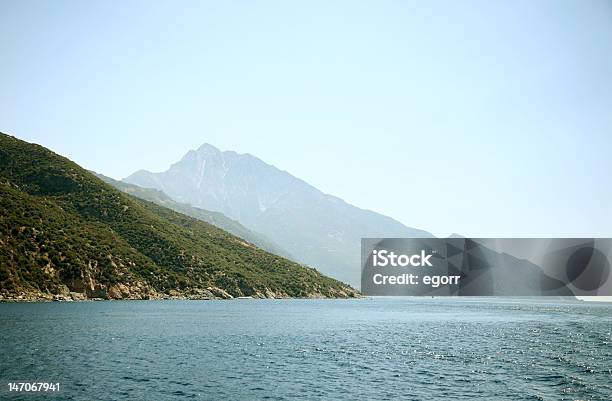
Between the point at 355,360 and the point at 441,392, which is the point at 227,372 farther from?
the point at 441,392

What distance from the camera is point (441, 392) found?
1719 inches

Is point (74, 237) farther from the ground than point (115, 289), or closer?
farther from the ground

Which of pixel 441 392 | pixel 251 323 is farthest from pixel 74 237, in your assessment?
pixel 441 392

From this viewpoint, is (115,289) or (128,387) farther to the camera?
(115,289)

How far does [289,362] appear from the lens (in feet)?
193

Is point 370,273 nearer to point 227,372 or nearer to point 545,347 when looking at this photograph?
point 545,347

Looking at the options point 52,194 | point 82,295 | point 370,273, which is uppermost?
point 52,194

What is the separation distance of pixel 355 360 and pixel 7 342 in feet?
137

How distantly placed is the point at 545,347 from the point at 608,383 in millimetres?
28263

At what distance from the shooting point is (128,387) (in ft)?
141

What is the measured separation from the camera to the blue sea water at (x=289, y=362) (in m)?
43.3

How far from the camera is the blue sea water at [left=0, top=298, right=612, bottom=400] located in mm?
43312

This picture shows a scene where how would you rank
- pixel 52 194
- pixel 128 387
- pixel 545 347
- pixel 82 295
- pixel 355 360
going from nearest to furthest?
pixel 128 387 → pixel 355 360 → pixel 545 347 → pixel 82 295 → pixel 52 194

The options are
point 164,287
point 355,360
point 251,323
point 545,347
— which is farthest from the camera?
point 164,287
